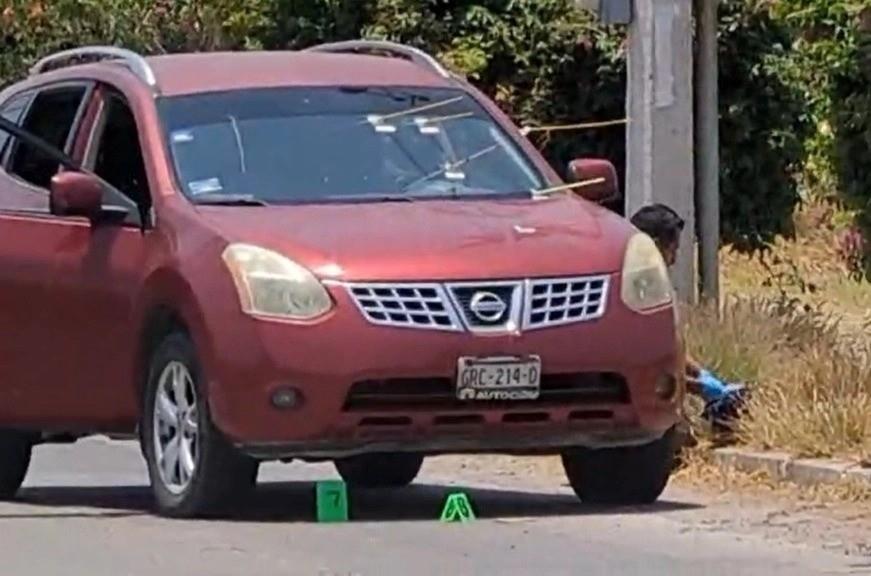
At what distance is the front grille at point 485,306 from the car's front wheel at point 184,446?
1.03m

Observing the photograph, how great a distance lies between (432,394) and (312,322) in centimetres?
55

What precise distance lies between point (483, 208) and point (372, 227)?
0.63 metres

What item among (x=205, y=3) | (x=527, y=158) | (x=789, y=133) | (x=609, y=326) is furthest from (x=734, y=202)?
(x=609, y=326)

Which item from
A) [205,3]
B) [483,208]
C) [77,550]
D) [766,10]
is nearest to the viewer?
[77,550]

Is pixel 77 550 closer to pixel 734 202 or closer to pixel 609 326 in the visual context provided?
pixel 609 326

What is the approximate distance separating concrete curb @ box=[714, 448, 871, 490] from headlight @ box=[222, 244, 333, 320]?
267cm

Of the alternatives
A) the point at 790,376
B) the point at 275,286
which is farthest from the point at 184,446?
the point at 790,376

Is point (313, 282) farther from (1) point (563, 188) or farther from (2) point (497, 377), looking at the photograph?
(1) point (563, 188)

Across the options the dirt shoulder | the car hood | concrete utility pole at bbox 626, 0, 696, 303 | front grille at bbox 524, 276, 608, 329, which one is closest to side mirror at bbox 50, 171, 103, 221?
the car hood

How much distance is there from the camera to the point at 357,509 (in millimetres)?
11539

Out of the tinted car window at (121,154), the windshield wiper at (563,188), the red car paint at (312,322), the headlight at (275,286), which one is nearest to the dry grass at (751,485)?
the red car paint at (312,322)

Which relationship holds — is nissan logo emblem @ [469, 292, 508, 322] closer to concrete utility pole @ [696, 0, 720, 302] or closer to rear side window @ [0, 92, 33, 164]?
rear side window @ [0, 92, 33, 164]

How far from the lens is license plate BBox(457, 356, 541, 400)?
10172 mm

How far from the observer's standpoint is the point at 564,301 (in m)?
10.4
